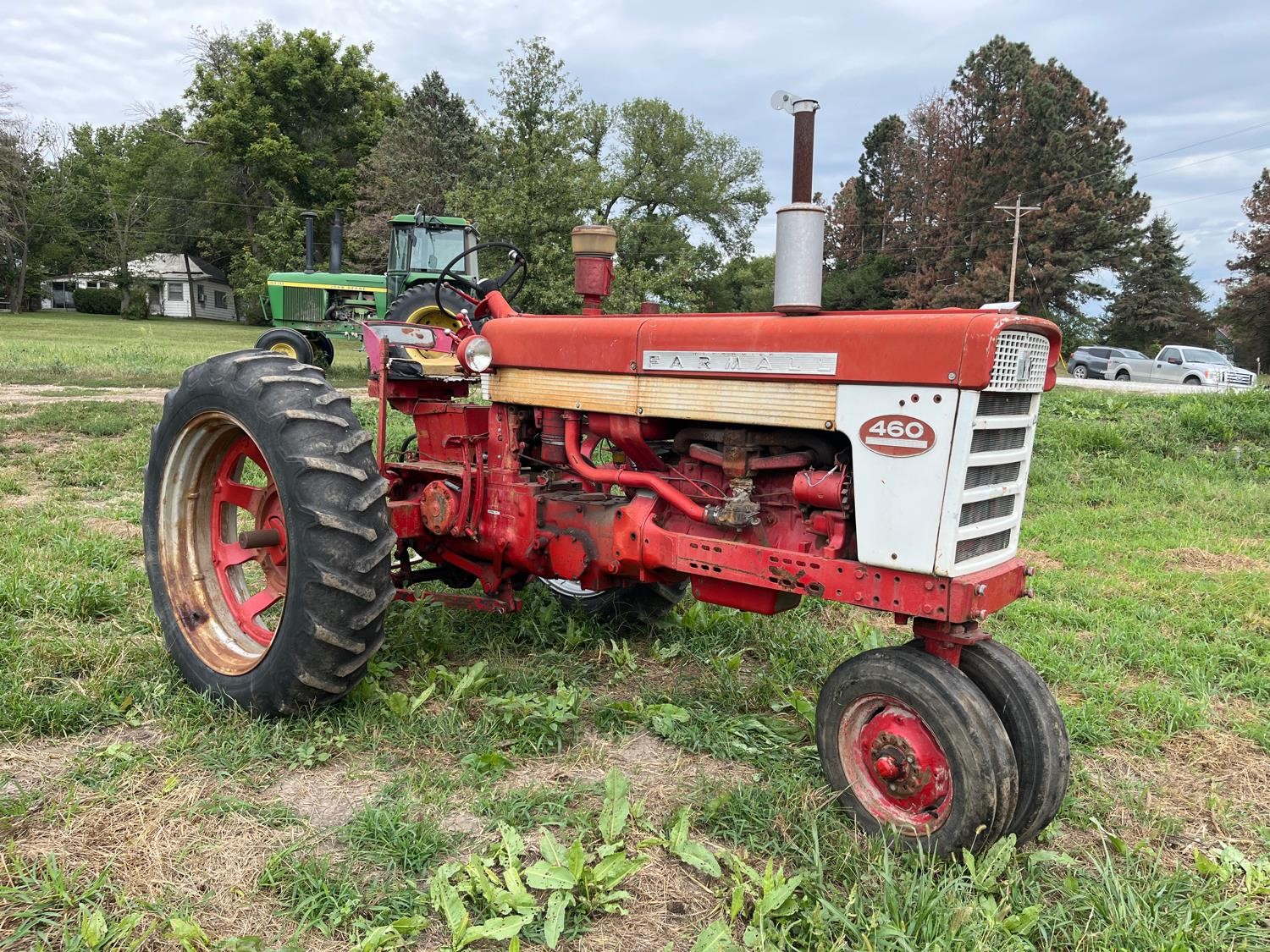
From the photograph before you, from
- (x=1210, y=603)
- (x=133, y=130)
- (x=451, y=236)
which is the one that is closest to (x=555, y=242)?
(x=451, y=236)

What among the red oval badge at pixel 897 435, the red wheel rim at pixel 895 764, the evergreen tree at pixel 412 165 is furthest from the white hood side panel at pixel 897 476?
the evergreen tree at pixel 412 165

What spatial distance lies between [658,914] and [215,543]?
2529 mm

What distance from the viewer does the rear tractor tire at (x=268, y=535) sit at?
3.02 m

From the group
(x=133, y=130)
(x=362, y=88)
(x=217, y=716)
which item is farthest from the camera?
(x=133, y=130)

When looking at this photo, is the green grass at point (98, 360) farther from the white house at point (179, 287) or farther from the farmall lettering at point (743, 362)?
the white house at point (179, 287)

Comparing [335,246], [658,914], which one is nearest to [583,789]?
[658,914]

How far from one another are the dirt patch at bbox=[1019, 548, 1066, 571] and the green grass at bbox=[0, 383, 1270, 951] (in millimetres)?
368

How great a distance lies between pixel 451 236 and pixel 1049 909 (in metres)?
13.9

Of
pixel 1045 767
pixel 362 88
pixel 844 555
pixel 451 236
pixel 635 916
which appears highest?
pixel 362 88

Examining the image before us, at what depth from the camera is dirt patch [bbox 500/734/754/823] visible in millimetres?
2863

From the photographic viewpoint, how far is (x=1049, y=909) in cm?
236

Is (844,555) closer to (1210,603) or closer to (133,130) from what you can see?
(1210,603)

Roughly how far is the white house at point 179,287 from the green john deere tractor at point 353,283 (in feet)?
122

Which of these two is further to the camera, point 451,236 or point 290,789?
point 451,236
